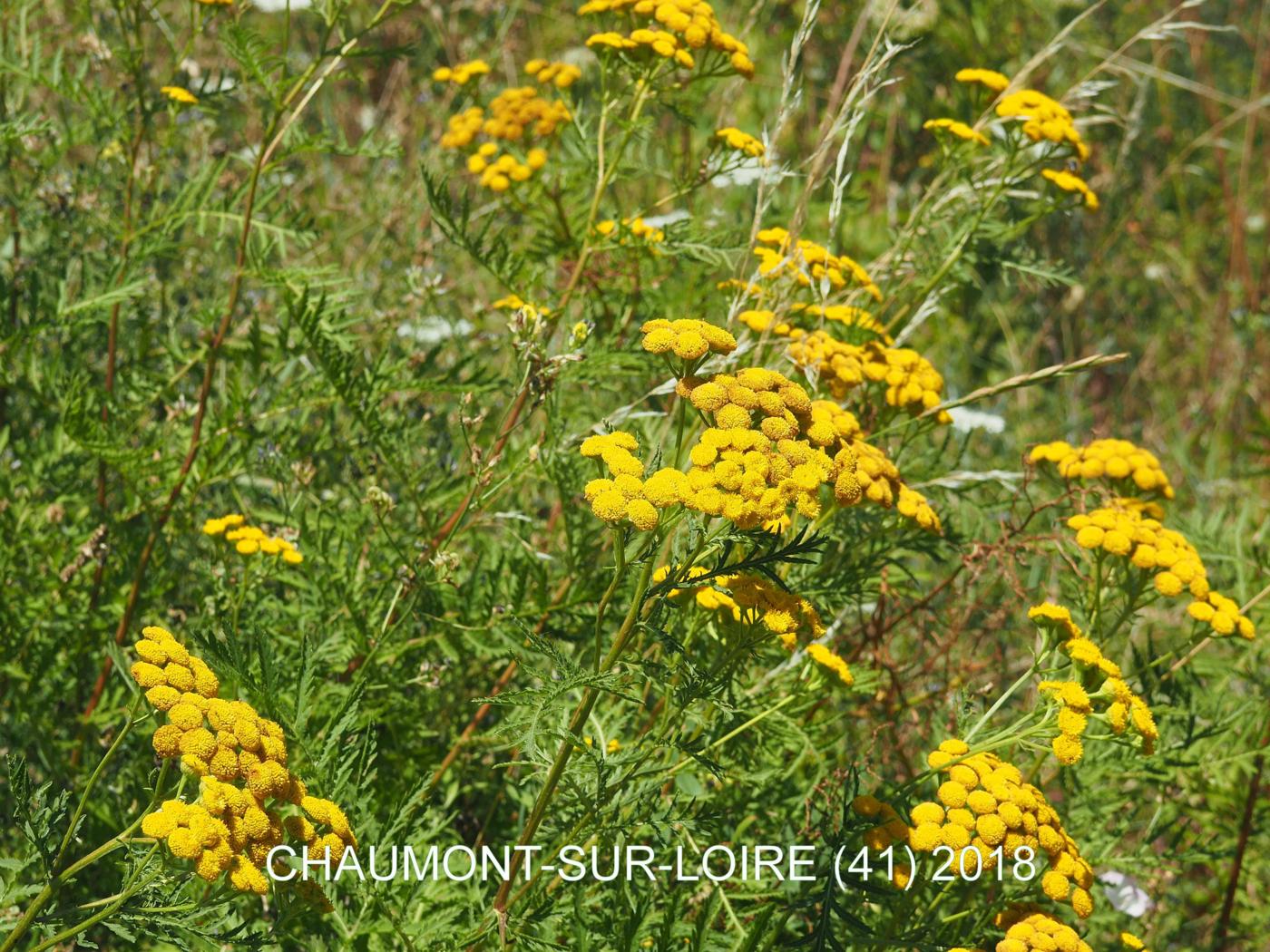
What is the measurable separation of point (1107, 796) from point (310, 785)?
1.72 m

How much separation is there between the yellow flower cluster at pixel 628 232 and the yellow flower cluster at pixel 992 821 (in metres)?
1.25

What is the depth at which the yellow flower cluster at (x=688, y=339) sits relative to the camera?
1.74 meters

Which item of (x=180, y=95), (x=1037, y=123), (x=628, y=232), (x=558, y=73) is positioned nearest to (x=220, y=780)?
(x=628, y=232)

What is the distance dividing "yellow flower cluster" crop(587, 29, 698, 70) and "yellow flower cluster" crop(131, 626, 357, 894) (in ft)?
5.00

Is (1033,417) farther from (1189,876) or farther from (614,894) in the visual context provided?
(614,894)

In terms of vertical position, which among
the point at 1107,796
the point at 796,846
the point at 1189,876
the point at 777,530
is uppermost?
the point at 777,530

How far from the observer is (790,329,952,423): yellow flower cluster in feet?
7.59

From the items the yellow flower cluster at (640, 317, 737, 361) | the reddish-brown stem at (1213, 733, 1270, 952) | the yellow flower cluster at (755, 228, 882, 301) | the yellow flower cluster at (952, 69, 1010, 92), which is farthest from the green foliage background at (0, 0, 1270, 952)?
the yellow flower cluster at (640, 317, 737, 361)

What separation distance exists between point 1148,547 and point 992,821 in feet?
2.52

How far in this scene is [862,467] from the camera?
205 centimetres

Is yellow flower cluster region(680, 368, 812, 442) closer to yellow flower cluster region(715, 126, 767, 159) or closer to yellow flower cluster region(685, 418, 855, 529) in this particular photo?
yellow flower cluster region(685, 418, 855, 529)

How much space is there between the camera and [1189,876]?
366 centimetres

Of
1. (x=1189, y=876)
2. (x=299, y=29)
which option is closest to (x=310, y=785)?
(x=1189, y=876)

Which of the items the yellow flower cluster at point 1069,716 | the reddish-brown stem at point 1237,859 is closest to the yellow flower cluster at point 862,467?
the yellow flower cluster at point 1069,716
